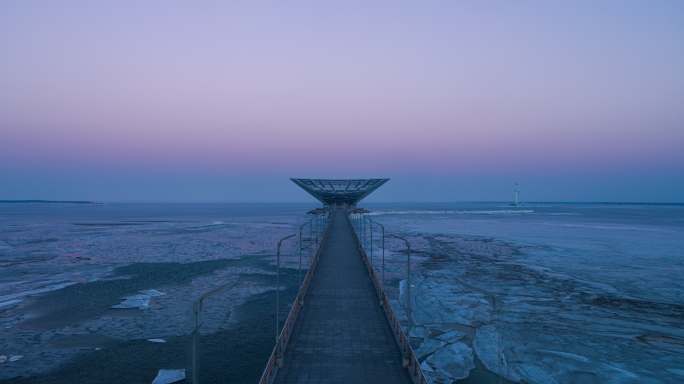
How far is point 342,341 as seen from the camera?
11.1 m

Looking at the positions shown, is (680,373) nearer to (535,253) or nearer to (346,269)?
(346,269)

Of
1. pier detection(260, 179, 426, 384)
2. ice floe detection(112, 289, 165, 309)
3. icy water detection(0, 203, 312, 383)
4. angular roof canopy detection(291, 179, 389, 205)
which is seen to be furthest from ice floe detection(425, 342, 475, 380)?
angular roof canopy detection(291, 179, 389, 205)

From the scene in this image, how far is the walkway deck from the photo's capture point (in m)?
9.30

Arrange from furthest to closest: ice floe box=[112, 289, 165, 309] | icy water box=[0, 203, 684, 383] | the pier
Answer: ice floe box=[112, 289, 165, 309], icy water box=[0, 203, 684, 383], the pier

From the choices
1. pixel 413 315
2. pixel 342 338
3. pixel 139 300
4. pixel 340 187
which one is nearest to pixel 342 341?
pixel 342 338

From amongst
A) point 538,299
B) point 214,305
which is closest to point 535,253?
point 538,299

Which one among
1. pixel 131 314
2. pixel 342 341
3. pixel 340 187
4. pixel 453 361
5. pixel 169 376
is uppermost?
pixel 340 187

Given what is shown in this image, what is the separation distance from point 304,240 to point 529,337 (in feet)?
108

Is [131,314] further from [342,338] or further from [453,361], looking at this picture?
[453,361]

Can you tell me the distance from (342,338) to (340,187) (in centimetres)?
6132

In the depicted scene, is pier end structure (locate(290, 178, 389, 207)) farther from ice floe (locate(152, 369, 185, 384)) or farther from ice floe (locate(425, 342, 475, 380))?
ice floe (locate(152, 369, 185, 384))

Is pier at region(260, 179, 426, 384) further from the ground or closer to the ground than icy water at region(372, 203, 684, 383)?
further from the ground

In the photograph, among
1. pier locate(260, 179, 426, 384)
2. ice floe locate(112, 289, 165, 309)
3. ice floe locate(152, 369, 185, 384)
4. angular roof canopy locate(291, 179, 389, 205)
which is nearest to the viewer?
pier locate(260, 179, 426, 384)

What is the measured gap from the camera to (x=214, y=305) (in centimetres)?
1839
